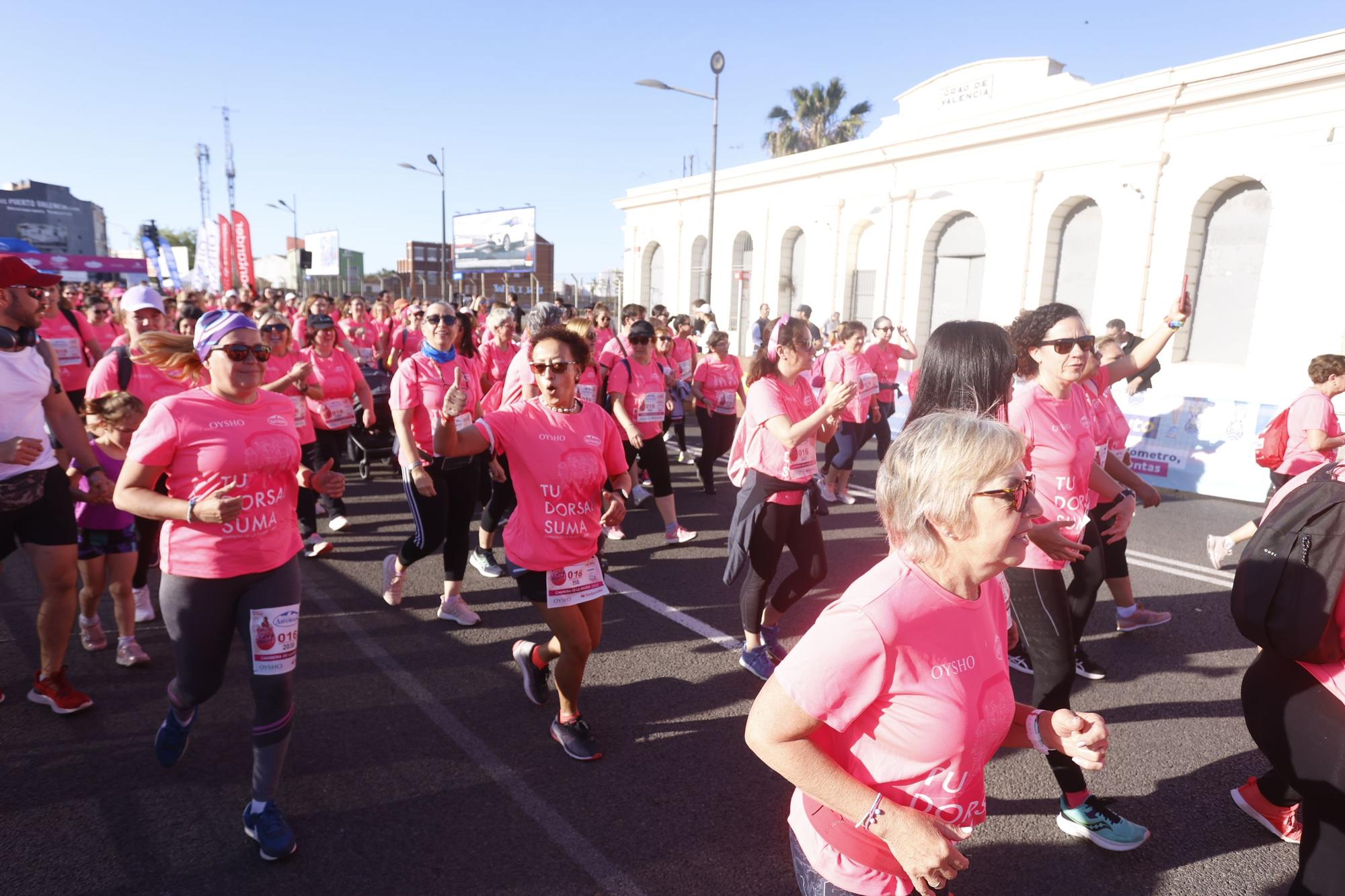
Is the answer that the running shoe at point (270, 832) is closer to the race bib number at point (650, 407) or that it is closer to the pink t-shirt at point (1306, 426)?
the race bib number at point (650, 407)

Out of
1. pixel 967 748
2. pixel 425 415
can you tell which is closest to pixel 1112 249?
pixel 425 415

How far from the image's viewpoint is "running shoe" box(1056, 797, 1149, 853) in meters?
3.11

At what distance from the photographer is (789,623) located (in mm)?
5531

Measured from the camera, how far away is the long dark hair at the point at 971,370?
297 cm

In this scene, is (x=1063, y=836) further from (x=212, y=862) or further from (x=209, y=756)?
(x=209, y=756)

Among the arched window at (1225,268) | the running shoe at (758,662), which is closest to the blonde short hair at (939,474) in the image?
the running shoe at (758,662)

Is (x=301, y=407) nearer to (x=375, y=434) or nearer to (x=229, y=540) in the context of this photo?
(x=229, y=540)

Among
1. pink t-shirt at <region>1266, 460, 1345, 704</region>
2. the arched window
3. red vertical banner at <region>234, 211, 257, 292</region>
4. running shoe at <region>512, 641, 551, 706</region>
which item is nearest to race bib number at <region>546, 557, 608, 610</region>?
running shoe at <region>512, 641, 551, 706</region>

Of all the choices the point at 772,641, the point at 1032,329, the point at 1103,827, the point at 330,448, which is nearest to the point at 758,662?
the point at 772,641

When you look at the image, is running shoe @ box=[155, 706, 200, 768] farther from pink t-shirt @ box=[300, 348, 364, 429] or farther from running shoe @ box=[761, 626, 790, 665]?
pink t-shirt @ box=[300, 348, 364, 429]

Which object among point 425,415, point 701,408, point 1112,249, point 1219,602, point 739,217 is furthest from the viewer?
point 739,217

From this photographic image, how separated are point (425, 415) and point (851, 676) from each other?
4.40 meters

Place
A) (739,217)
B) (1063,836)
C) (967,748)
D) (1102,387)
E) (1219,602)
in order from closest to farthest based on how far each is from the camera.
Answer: (967,748) < (1063,836) < (1102,387) < (1219,602) < (739,217)

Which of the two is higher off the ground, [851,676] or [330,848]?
[851,676]
